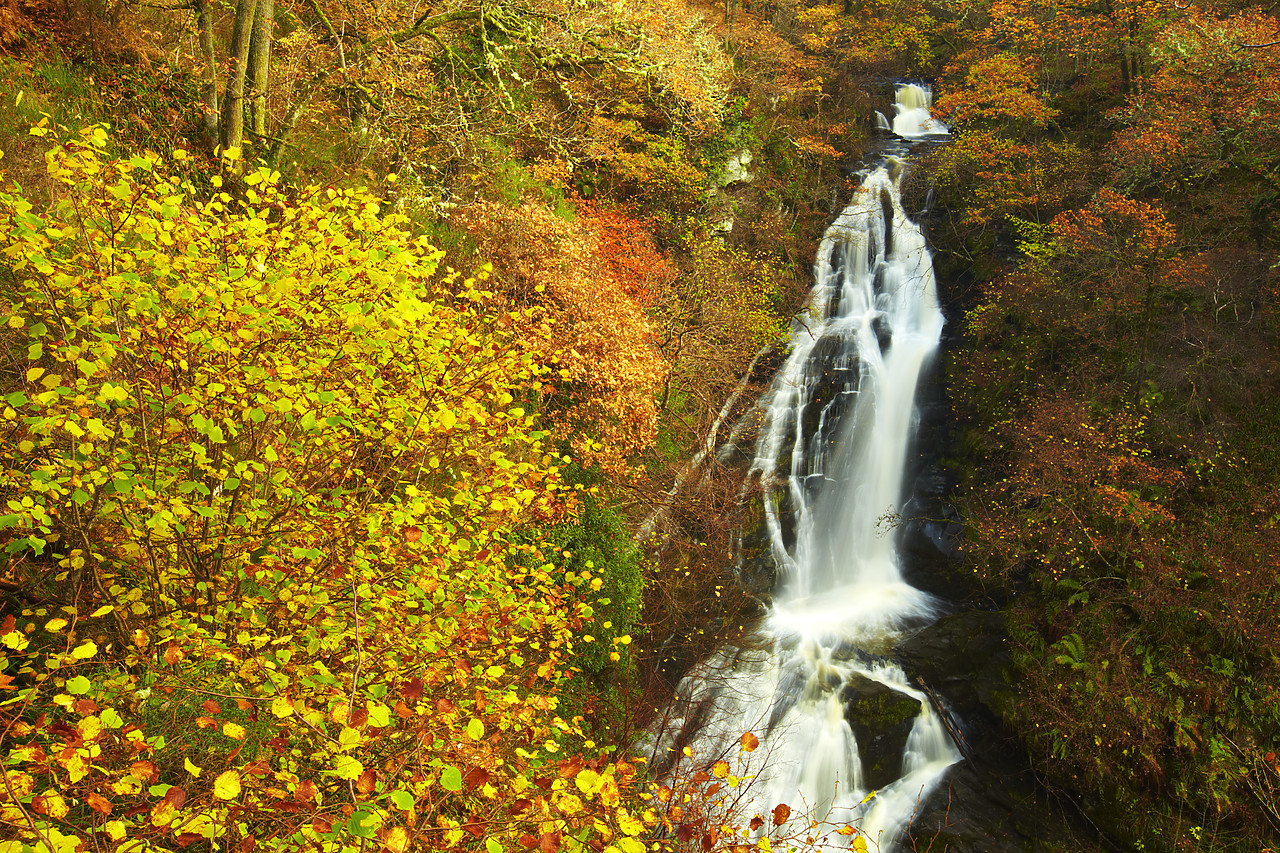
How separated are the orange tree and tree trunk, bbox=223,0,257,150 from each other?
10.9 ft

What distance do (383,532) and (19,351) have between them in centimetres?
322

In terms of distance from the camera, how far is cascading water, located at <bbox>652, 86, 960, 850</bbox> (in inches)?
371

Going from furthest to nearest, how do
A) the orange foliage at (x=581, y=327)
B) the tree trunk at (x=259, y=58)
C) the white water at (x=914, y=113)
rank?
the white water at (x=914, y=113) → the orange foliage at (x=581, y=327) → the tree trunk at (x=259, y=58)

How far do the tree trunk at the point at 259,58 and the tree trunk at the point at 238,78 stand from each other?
12cm

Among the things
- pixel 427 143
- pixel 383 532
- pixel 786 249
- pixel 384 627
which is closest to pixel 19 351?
pixel 383 532

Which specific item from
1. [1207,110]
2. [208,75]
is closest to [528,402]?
[208,75]

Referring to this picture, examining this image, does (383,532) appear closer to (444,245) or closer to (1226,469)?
(444,245)

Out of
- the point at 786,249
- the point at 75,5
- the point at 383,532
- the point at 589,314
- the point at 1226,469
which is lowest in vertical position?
the point at 383,532

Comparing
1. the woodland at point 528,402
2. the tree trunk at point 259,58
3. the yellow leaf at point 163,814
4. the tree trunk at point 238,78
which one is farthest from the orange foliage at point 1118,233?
the yellow leaf at point 163,814

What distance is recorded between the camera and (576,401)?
388 inches

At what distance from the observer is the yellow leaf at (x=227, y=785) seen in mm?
2127

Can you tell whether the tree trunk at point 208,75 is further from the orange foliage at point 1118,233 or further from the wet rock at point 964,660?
the orange foliage at point 1118,233

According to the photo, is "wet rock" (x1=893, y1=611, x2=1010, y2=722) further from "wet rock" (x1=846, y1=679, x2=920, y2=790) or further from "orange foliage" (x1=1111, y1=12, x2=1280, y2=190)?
"orange foliage" (x1=1111, y1=12, x2=1280, y2=190)

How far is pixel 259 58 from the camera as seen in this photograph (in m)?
7.25
